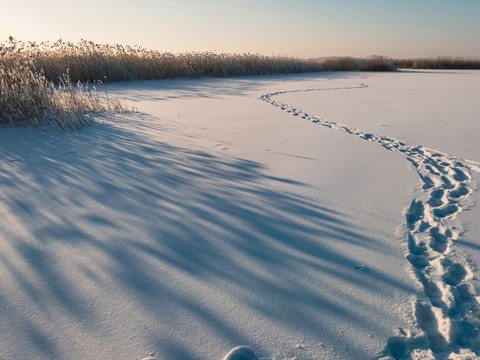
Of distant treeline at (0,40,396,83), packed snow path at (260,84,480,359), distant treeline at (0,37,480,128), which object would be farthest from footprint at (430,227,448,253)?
distant treeline at (0,40,396,83)

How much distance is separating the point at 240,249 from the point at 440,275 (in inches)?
31.2

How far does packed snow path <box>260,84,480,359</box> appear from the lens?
0.89 meters

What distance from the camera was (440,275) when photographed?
1.15 metres

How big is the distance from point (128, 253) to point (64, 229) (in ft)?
1.41

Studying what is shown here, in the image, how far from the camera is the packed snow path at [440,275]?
34.9 inches

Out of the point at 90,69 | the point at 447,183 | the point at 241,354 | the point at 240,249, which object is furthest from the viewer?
the point at 90,69

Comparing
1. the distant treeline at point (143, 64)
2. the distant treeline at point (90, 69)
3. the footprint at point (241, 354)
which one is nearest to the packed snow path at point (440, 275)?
the footprint at point (241, 354)

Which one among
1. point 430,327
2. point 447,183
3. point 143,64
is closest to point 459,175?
point 447,183

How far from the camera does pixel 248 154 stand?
2.57 m

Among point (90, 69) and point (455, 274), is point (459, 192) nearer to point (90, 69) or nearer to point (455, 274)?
point (455, 274)

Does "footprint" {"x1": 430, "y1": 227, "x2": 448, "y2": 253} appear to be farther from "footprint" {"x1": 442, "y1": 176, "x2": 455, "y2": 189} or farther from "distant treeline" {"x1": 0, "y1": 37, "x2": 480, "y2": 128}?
"distant treeline" {"x1": 0, "y1": 37, "x2": 480, "y2": 128}

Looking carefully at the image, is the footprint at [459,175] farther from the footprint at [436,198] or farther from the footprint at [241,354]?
the footprint at [241,354]

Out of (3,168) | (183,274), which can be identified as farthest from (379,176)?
(3,168)

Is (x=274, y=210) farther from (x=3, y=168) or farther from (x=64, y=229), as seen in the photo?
(x=3, y=168)
